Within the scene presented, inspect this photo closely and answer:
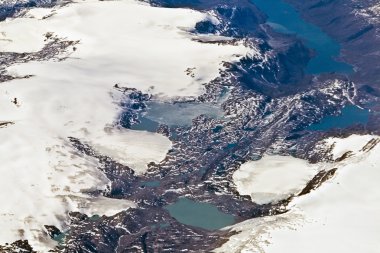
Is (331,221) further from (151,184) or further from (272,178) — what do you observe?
(151,184)

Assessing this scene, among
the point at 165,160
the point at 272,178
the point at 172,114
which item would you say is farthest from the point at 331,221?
the point at 172,114

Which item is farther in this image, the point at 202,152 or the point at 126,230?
the point at 202,152

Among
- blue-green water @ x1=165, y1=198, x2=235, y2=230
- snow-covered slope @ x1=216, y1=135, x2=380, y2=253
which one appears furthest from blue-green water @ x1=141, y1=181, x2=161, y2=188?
snow-covered slope @ x1=216, y1=135, x2=380, y2=253

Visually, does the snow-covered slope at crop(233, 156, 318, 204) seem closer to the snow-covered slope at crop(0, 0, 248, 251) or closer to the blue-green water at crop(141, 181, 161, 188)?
the blue-green water at crop(141, 181, 161, 188)

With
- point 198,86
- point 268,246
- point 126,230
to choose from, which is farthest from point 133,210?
point 198,86

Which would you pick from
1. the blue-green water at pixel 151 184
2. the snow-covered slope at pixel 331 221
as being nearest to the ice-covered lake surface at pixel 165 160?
the snow-covered slope at pixel 331 221

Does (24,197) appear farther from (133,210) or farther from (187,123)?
(187,123)
